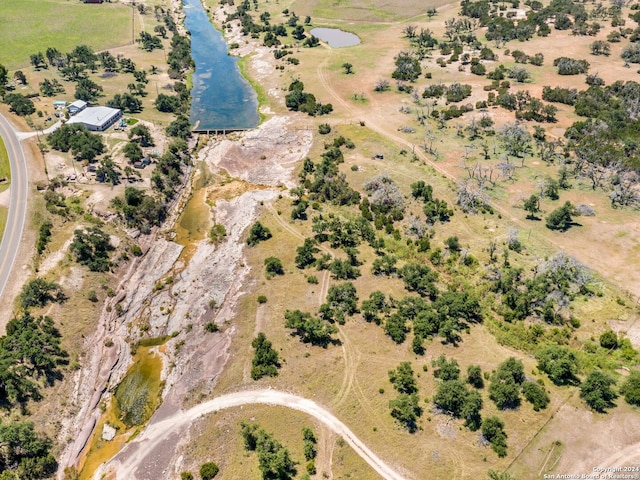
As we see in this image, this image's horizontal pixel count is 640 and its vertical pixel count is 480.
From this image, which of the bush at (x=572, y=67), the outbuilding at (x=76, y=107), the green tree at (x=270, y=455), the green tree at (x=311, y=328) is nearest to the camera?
the green tree at (x=270, y=455)

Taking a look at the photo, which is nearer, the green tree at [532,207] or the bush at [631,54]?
the green tree at [532,207]

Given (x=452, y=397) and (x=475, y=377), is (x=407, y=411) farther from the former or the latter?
(x=475, y=377)

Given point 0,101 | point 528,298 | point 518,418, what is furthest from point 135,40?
point 518,418

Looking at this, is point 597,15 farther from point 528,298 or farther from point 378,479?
point 378,479

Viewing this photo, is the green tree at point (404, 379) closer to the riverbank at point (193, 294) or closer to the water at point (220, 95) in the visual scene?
the riverbank at point (193, 294)

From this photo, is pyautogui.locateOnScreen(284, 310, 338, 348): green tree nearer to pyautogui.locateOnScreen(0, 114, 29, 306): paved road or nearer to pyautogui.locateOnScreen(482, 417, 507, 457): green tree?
pyautogui.locateOnScreen(482, 417, 507, 457): green tree

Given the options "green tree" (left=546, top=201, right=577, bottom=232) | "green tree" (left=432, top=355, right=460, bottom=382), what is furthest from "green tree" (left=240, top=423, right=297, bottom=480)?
"green tree" (left=546, top=201, right=577, bottom=232)

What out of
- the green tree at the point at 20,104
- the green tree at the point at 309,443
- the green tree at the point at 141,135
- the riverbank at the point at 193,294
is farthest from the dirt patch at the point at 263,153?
the green tree at the point at 309,443

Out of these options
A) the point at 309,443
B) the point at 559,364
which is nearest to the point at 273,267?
the point at 309,443
